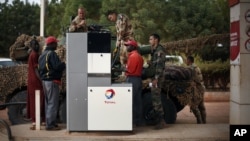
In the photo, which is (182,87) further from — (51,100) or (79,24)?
(51,100)

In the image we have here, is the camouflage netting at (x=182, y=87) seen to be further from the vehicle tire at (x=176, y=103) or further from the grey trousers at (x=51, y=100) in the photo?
the grey trousers at (x=51, y=100)

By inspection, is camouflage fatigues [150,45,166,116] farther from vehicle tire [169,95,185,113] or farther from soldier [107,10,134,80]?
vehicle tire [169,95,185,113]

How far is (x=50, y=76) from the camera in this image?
29.4 feet

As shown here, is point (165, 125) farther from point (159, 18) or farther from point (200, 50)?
point (159, 18)

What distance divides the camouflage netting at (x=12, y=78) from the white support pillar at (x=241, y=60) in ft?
15.6

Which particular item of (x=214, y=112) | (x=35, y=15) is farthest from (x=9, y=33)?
(x=214, y=112)

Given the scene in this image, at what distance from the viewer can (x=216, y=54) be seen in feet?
74.6

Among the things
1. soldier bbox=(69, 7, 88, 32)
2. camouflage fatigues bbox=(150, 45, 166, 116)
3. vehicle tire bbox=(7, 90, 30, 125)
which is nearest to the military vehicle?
vehicle tire bbox=(7, 90, 30, 125)

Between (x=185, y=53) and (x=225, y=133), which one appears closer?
(x=225, y=133)

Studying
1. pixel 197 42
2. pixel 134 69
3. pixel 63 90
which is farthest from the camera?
pixel 197 42

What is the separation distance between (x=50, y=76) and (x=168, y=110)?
9.04 ft

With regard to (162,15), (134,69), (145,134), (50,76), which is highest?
(162,15)

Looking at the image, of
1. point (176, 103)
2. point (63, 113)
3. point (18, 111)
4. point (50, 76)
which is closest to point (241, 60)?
point (176, 103)

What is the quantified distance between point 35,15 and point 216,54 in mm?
22684
